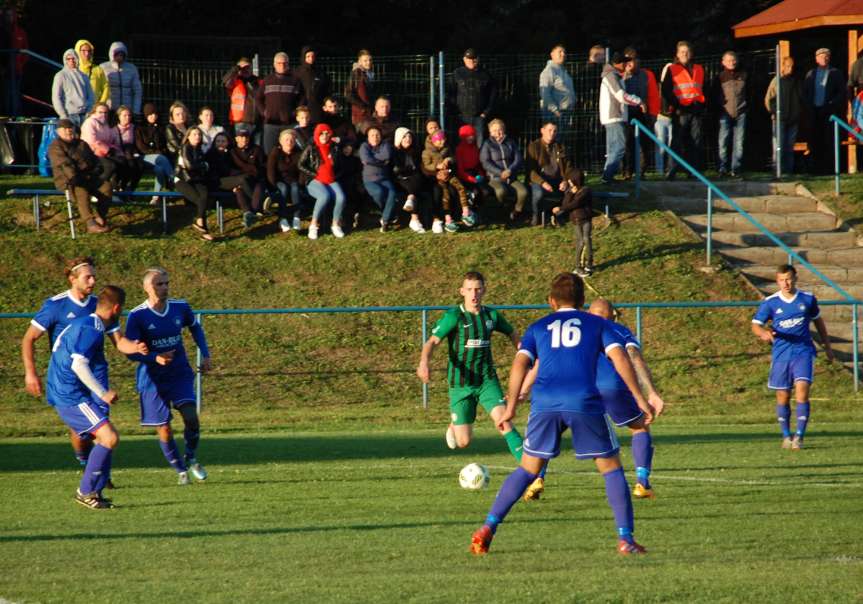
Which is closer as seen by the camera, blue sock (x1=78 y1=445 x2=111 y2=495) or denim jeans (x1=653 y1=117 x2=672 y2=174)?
blue sock (x1=78 y1=445 x2=111 y2=495)

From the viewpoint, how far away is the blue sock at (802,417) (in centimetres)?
1510

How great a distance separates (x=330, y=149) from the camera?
73.5 feet

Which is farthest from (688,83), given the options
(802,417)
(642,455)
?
(642,455)

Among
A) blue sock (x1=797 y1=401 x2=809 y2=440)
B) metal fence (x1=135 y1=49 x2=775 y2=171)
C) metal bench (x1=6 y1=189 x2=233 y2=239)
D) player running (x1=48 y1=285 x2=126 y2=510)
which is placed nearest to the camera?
player running (x1=48 y1=285 x2=126 y2=510)

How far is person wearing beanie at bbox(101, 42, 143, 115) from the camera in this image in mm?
23547

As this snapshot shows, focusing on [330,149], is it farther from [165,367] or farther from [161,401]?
[161,401]

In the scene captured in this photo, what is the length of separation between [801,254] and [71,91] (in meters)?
12.1

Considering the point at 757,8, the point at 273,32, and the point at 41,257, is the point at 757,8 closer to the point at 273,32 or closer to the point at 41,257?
the point at 273,32

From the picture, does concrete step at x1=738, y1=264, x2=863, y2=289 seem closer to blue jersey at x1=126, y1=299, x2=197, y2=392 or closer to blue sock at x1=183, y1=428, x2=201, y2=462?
blue sock at x1=183, y1=428, x2=201, y2=462

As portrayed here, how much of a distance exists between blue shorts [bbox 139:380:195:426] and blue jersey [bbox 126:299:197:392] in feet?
0.18

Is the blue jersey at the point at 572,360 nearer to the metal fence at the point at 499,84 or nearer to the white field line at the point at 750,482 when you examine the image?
the white field line at the point at 750,482

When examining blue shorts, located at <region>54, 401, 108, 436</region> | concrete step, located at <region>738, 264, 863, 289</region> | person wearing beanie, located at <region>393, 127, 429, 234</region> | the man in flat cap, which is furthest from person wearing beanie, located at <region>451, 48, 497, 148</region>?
blue shorts, located at <region>54, 401, 108, 436</region>

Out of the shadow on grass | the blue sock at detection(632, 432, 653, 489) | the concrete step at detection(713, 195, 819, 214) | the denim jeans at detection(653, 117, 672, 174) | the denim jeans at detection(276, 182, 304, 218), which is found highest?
the denim jeans at detection(653, 117, 672, 174)

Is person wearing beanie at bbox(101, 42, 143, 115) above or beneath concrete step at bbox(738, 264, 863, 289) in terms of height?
above
